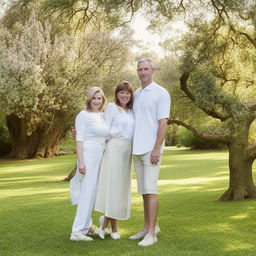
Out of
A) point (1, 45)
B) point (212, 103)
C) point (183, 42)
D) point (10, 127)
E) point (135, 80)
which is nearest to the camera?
point (212, 103)

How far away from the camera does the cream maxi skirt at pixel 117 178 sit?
5918 mm

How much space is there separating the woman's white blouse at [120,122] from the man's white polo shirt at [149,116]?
140 mm

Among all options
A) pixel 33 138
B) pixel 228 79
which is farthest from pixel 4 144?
pixel 228 79

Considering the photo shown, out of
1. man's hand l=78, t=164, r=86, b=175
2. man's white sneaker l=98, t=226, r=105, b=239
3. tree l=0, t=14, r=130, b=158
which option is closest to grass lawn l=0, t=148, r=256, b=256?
man's white sneaker l=98, t=226, r=105, b=239

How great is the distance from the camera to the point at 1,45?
23609mm

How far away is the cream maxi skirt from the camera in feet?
19.4

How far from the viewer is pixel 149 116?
5789 millimetres

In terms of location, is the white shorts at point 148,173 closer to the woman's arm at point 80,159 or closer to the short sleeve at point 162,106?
the short sleeve at point 162,106

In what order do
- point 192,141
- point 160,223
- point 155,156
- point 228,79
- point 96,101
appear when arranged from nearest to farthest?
1. point 155,156
2. point 96,101
3. point 160,223
4. point 228,79
5. point 192,141

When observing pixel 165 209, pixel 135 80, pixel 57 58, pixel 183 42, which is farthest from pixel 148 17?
pixel 135 80

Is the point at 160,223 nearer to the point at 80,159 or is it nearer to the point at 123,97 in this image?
the point at 80,159

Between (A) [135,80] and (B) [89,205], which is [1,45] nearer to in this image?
(A) [135,80]

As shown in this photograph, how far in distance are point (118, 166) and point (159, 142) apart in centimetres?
63

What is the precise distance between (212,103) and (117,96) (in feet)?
9.94
